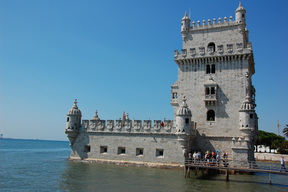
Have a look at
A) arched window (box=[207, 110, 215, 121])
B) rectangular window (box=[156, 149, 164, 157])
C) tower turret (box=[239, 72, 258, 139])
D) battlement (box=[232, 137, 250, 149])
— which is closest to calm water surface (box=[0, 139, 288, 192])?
rectangular window (box=[156, 149, 164, 157])

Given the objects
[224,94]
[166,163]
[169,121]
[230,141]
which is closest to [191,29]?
[224,94]

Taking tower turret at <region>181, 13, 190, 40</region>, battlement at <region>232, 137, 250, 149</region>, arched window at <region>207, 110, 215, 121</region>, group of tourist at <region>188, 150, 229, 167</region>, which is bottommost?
group of tourist at <region>188, 150, 229, 167</region>

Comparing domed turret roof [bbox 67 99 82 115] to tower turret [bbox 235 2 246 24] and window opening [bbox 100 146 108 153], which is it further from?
tower turret [bbox 235 2 246 24]

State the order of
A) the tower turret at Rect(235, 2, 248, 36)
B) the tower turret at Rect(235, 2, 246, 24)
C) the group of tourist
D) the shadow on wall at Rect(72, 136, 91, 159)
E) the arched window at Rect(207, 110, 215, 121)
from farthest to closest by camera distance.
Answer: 1. the shadow on wall at Rect(72, 136, 91, 159)
2. the arched window at Rect(207, 110, 215, 121)
3. the tower turret at Rect(235, 2, 246, 24)
4. the tower turret at Rect(235, 2, 248, 36)
5. the group of tourist

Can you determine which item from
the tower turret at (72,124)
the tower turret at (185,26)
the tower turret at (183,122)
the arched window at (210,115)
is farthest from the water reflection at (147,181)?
the tower turret at (185,26)

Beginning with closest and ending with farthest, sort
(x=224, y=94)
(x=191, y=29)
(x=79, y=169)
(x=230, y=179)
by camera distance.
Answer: (x=230, y=179) → (x=79, y=169) → (x=224, y=94) → (x=191, y=29)

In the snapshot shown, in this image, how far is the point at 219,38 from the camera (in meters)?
33.7

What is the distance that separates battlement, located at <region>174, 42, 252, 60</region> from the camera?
3159cm

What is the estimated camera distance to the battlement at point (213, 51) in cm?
3159

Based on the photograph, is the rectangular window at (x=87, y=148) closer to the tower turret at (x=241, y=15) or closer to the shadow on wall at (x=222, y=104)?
the shadow on wall at (x=222, y=104)

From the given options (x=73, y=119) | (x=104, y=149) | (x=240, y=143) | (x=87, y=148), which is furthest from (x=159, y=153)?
(x=73, y=119)

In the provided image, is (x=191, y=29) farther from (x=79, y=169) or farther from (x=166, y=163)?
(x=79, y=169)

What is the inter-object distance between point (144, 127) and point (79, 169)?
29.5ft

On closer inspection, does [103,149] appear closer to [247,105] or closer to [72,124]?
[72,124]
